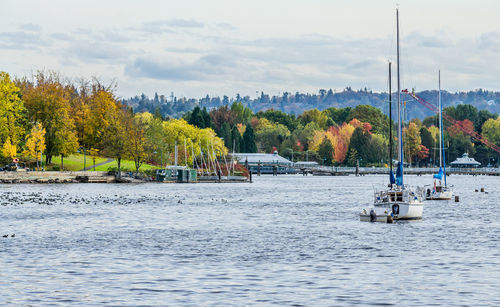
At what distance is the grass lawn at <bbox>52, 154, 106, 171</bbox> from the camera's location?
17094 cm

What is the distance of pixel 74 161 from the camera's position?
178 metres

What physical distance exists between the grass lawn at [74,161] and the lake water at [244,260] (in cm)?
9671

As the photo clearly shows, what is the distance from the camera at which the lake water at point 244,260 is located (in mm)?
31422

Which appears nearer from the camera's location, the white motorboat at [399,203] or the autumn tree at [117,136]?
the white motorboat at [399,203]

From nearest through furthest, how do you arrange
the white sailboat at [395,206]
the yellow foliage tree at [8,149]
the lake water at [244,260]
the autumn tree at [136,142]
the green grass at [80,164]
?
the lake water at [244,260]
the white sailboat at [395,206]
the yellow foliage tree at [8,149]
the green grass at [80,164]
the autumn tree at [136,142]

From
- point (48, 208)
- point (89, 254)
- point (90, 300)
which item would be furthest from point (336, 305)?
point (48, 208)

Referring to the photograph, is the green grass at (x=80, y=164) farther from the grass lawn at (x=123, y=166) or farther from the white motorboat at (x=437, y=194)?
the white motorboat at (x=437, y=194)

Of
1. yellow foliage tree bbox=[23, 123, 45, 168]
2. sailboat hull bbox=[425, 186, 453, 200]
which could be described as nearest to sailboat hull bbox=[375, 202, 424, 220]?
sailboat hull bbox=[425, 186, 453, 200]

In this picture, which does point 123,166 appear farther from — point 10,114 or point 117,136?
point 10,114

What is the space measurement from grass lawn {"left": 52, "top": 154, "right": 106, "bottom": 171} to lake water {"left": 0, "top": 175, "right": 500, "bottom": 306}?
96.7m

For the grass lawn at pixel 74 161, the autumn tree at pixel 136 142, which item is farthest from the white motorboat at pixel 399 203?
the grass lawn at pixel 74 161

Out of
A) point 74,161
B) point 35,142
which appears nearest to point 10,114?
point 35,142

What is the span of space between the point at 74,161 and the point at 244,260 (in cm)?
14259

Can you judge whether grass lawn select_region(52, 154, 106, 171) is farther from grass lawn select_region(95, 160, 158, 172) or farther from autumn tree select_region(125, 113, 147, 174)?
autumn tree select_region(125, 113, 147, 174)
